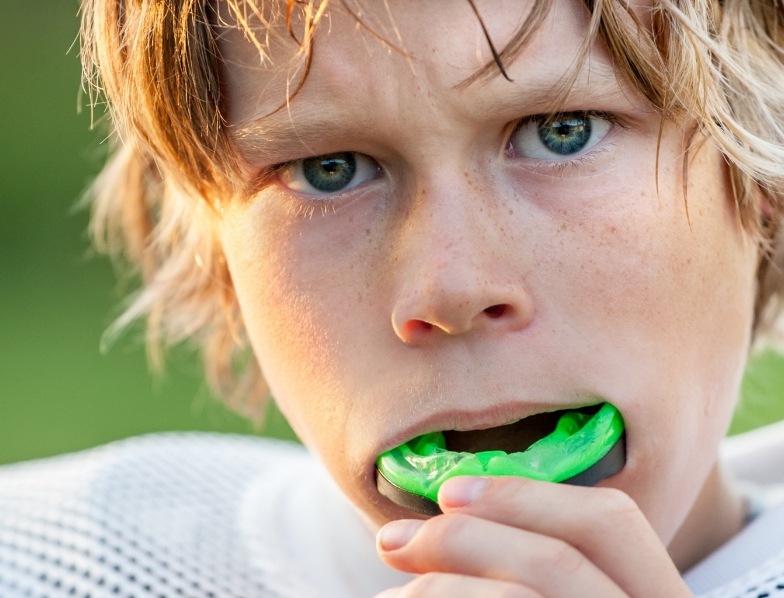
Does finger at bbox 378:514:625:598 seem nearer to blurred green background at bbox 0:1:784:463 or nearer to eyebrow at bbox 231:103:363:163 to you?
eyebrow at bbox 231:103:363:163

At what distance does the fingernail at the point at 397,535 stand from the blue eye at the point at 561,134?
0.39 m

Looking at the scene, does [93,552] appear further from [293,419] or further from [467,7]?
[467,7]

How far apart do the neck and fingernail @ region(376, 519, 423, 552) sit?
1.65ft

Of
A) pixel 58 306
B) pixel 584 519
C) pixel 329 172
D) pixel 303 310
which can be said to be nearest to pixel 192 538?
pixel 303 310

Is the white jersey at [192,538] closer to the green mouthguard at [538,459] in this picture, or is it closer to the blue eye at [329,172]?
the green mouthguard at [538,459]

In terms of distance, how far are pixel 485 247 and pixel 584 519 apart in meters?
0.26

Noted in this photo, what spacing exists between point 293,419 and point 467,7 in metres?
0.51

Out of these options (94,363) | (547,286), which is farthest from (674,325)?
(94,363)

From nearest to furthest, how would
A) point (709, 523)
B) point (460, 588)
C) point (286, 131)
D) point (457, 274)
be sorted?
point (460, 588) < point (457, 274) < point (286, 131) < point (709, 523)

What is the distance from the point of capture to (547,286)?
1015 mm

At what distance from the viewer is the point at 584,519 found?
90 centimetres

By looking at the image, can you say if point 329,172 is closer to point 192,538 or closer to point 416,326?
point 416,326

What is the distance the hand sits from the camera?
87 centimetres

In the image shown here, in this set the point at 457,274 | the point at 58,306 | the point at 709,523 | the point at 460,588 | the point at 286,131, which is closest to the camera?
the point at 460,588
